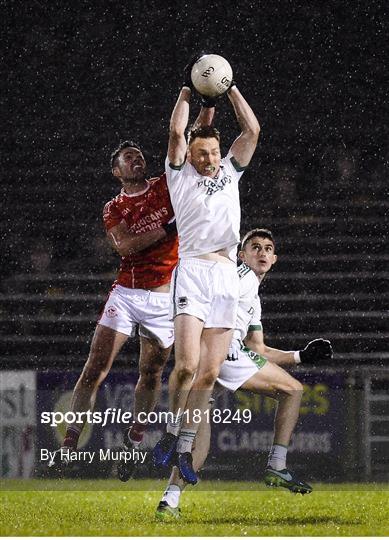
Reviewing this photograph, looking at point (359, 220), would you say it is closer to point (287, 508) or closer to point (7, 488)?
point (7, 488)

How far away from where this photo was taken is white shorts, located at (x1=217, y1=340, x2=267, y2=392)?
545 centimetres

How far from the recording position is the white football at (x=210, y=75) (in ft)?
16.6

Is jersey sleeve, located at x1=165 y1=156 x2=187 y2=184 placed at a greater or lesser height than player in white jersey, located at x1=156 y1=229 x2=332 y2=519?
greater

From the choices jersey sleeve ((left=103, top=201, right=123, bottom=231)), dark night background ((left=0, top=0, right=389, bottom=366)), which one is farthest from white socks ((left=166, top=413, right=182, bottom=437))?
dark night background ((left=0, top=0, right=389, bottom=366))

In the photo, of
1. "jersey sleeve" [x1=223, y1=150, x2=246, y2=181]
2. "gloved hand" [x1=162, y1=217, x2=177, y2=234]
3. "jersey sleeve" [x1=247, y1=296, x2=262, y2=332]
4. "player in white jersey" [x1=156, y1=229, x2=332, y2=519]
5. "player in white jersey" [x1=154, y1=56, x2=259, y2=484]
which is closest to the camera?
"player in white jersey" [x1=154, y1=56, x2=259, y2=484]

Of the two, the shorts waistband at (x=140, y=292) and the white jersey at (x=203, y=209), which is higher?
the white jersey at (x=203, y=209)

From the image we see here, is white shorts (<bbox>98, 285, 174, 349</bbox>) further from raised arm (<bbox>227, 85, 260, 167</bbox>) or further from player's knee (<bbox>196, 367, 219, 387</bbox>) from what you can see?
raised arm (<bbox>227, 85, 260, 167</bbox>)

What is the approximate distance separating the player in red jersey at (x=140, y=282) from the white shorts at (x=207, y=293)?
3.01 ft

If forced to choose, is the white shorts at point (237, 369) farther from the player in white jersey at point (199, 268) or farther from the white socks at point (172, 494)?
the white socks at point (172, 494)

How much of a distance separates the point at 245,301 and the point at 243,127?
3.21 feet

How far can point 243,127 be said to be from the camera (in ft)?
16.7

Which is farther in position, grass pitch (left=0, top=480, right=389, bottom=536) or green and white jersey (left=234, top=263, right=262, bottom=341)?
green and white jersey (left=234, top=263, right=262, bottom=341)

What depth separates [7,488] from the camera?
740 cm

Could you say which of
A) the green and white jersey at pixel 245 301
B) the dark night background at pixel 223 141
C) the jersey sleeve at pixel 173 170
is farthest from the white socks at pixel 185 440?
the dark night background at pixel 223 141
